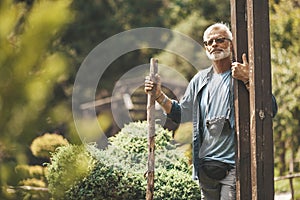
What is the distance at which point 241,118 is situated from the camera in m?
3.33

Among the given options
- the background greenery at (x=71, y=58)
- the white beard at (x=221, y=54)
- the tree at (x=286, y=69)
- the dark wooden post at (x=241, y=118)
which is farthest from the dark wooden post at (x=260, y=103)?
the tree at (x=286, y=69)

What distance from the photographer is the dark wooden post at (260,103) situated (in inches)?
126

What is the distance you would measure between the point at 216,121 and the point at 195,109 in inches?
7.3

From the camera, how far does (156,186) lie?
14.7 ft

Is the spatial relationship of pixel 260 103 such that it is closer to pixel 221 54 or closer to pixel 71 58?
pixel 221 54

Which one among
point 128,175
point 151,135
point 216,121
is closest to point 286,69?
point 128,175

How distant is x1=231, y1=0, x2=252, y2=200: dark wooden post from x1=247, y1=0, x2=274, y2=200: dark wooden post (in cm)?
8

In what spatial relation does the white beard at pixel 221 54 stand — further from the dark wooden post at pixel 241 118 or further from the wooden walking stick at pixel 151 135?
the wooden walking stick at pixel 151 135

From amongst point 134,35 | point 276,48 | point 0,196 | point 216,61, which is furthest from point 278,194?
point 0,196

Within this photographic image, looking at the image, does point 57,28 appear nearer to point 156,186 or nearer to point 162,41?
point 156,186

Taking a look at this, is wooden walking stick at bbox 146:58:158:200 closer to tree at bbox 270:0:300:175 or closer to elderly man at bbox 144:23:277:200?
elderly man at bbox 144:23:277:200

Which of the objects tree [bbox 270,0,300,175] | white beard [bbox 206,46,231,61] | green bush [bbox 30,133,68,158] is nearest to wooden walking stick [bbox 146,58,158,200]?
white beard [bbox 206,46,231,61]

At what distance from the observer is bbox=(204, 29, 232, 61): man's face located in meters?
3.51

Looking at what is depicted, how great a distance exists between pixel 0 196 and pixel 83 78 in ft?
29.6
